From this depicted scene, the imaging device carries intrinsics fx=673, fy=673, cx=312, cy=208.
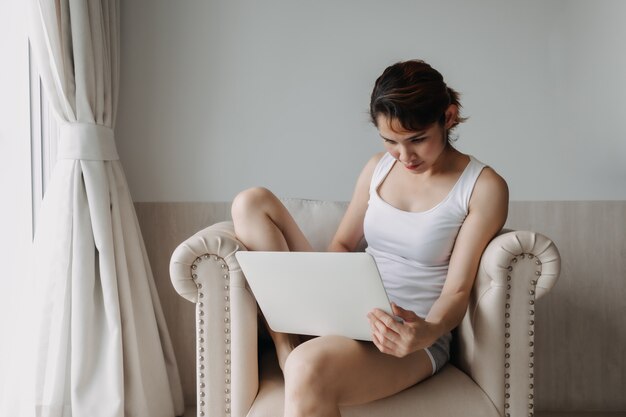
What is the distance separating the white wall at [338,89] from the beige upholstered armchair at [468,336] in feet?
3.52

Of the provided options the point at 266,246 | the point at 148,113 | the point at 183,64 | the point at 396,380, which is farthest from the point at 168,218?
the point at 396,380

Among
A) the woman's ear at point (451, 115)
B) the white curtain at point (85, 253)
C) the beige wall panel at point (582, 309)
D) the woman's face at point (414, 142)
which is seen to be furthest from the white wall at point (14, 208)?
the beige wall panel at point (582, 309)

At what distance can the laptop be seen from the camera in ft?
4.79

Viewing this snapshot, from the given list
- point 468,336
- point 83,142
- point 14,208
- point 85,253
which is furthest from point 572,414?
point 14,208

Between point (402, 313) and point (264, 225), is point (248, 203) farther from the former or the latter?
point (402, 313)

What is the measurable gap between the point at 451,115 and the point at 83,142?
135cm

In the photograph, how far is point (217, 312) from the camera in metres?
1.77

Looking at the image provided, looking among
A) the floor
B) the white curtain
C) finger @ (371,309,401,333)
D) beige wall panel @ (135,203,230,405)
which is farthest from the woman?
the floor

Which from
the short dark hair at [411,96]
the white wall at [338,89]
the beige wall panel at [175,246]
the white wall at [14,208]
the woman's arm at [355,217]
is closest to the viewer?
the short dark hair at [411,96]

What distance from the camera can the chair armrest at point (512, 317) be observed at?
171cm

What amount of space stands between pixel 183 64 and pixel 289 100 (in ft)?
1.55

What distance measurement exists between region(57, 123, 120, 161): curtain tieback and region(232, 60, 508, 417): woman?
0.84 meters

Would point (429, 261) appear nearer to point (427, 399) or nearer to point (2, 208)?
point (427, 399)

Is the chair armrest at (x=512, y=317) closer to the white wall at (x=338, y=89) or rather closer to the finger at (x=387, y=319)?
the finger at (x=387, y=319)
